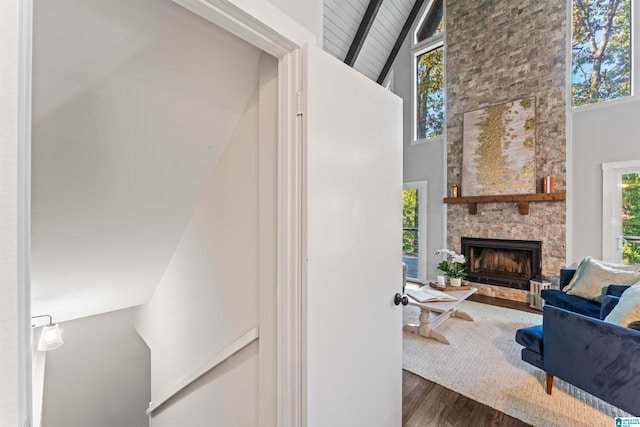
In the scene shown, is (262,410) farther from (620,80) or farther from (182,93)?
(620,80)

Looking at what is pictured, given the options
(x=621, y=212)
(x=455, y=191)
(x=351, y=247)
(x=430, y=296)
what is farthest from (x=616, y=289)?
(x=455, y=191)

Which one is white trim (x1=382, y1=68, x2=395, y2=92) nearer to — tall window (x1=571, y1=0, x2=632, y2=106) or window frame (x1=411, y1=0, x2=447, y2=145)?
window frame (x1=411, y1=0, x2=447, y2=145)

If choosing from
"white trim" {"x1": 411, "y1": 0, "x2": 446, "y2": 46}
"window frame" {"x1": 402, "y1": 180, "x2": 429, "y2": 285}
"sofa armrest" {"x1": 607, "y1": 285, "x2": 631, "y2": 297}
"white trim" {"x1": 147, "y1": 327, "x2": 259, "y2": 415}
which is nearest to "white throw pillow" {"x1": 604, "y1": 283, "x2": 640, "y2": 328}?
"sofa armrest" {"x1": 607, "y1": 285, "x2": 631, "y2": 297}

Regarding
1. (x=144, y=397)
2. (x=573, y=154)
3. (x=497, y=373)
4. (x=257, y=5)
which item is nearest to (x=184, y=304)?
(x=257, y=5)

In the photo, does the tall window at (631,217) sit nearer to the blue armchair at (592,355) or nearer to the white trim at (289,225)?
the blue armchair at (592,355)

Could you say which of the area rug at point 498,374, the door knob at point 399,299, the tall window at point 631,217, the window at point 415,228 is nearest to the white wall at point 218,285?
the door knob at point 399,299

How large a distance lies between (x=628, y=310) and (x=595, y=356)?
32cm

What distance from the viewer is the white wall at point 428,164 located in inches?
204

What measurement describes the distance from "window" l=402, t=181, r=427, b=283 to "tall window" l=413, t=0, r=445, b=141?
1055 millimetres

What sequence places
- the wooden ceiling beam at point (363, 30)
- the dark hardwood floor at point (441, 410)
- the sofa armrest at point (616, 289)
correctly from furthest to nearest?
the wooden ceiling beam at point (363, 30) < the sofa armrest at point (616, 289) < the dark hardwood floor at point (441, 410)

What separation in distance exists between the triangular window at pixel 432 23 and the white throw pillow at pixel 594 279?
15.4 ft

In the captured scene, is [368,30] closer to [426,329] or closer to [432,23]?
[432,23]

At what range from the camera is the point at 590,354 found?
64.8 inches

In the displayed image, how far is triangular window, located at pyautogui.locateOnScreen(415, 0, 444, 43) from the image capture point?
536 cm
